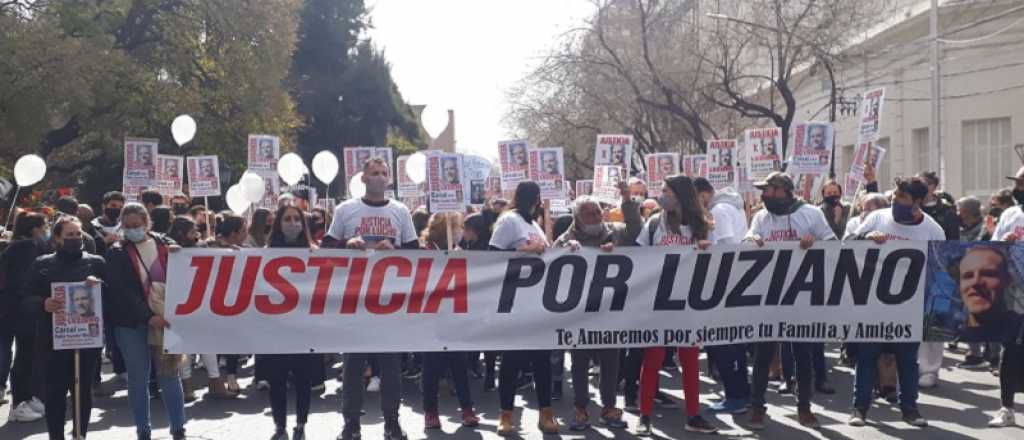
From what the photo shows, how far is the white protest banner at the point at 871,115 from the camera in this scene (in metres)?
14.2

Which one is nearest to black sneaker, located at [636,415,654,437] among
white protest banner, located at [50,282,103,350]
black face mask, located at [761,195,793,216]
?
black face mask, located at [761,195,793,216]

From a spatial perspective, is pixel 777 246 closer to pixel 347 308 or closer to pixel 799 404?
pixel 799 404

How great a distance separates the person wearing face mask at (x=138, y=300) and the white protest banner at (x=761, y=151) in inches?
388

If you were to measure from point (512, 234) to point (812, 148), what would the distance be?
6640 millimetres

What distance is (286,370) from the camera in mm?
8273

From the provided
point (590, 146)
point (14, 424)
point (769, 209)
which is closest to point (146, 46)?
point (590, 146)

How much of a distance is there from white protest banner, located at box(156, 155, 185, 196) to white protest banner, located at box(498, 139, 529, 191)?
5.38 metres

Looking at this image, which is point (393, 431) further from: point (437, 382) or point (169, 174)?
point (169, 174)

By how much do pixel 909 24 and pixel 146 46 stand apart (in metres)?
23.2

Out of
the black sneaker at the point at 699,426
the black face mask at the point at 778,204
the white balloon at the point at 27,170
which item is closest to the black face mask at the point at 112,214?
the white balloon at the point at 27,170

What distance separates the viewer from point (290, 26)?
38594mm

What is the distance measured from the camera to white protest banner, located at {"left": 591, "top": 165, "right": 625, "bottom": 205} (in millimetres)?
16578

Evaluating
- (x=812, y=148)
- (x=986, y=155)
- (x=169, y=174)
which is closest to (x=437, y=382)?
(x=812, y=148)

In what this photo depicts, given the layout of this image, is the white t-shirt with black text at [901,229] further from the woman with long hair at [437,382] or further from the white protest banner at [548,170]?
the white protest banner at [548,170]
